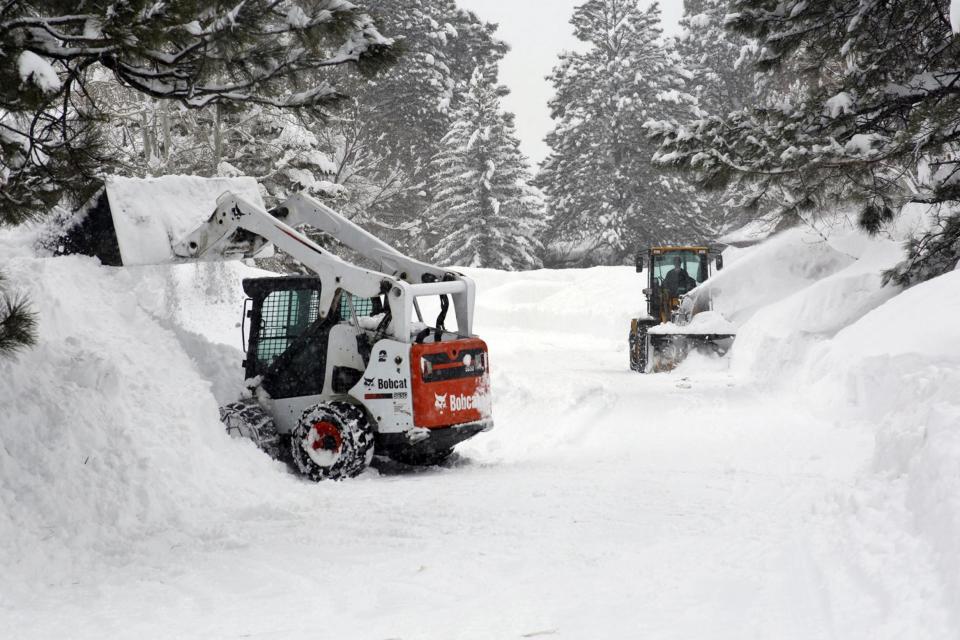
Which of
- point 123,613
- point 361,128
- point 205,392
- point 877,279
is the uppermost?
point 361,128

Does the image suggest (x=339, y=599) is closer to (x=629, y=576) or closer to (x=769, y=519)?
(x=629, y=576)

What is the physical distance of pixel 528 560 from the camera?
4.91m

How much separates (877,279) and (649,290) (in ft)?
18.6

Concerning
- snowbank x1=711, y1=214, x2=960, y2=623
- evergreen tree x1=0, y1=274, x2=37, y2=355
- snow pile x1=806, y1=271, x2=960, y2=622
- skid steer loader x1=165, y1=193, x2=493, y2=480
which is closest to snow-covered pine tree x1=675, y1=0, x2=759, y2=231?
snowbank x1=711, y1=214, x2=960, y2=623

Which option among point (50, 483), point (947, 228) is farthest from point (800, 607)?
point (947, 228)

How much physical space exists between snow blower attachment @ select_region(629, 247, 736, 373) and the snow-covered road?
7644 millimetres

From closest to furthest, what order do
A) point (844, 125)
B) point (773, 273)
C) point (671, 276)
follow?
1. point (844, 125)
2. point (773, 273)
3. point (671, 276)

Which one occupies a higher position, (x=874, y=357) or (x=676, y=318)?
(x=676, y=318)

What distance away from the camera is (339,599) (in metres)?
4.41

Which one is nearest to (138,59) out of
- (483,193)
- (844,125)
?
(844,125)

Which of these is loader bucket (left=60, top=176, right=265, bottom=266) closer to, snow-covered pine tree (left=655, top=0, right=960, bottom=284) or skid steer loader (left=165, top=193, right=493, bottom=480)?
skid steer loader (left=165, top=193, right=493, bottom=480)

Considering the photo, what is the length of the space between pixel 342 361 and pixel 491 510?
9.21 ft

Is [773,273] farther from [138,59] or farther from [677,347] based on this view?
[138,59]

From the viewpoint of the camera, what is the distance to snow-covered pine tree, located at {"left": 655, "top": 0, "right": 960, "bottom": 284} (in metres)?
11.5
